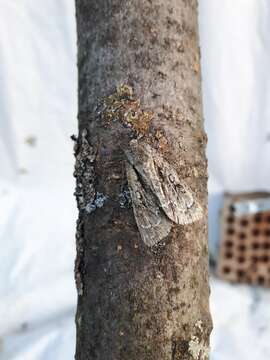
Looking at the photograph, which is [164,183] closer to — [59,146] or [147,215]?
[147,215]

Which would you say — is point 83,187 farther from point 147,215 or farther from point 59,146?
point 59,146

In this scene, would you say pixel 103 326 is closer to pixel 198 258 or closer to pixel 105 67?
pixel 198 258

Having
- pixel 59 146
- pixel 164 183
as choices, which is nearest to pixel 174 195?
pixel 164 183

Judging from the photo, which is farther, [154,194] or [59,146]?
[59,146]

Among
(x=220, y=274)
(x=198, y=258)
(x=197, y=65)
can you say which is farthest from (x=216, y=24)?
(x=198, y=258)

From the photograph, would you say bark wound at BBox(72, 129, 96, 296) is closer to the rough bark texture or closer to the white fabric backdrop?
the rough bark texture

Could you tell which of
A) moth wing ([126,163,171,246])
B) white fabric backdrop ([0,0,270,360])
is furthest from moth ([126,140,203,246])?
white fabric backdrop ([0,0,270,360])
